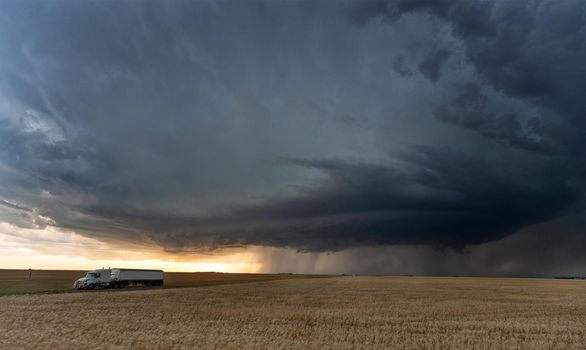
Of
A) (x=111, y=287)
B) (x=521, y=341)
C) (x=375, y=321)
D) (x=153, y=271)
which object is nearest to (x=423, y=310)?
(x=375, y=321)

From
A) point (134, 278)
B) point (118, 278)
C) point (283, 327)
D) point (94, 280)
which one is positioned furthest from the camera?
point (134, 278)

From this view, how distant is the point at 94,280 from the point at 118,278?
6362mm

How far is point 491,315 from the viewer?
135ft

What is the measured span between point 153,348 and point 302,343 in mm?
8164

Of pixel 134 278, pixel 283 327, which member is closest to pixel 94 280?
pixel 134 278

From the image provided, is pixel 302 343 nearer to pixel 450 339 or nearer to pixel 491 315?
pixel 450 339

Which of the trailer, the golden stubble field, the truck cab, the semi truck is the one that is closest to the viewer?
the golden stubble field

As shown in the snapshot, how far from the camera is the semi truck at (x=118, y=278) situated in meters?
81.6

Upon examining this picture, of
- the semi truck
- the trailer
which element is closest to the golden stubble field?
the semi truck

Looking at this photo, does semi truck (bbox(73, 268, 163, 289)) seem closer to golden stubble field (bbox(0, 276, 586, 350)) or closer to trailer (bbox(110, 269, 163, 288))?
trailer (bbox(110, 269, 163, 288))

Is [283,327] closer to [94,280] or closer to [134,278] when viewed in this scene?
[94,280]

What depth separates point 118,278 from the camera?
88.3 meters

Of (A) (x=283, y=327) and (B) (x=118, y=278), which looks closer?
(A) (x=283, y=327)

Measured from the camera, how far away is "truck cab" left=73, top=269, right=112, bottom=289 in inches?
3182
